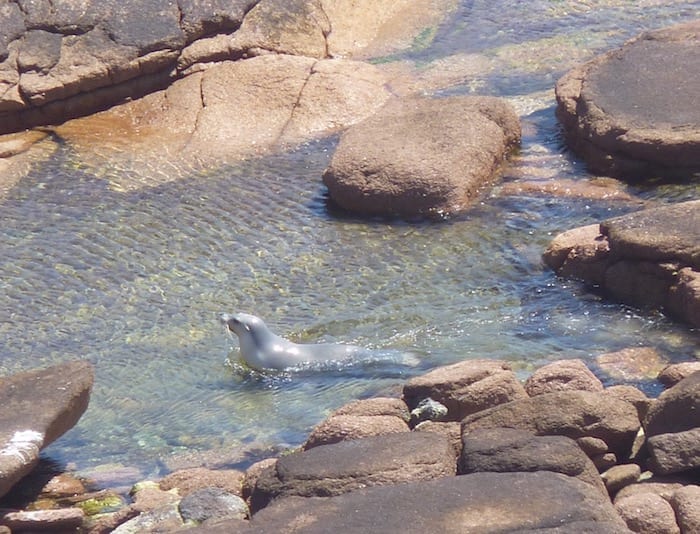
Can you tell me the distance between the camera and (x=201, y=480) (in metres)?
5.22

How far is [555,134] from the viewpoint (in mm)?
9531

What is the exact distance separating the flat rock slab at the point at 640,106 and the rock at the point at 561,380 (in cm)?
340

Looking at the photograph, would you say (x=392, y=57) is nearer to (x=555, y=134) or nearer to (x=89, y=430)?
(x=555, y=134)

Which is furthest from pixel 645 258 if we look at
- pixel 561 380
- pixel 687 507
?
pixel 687 507

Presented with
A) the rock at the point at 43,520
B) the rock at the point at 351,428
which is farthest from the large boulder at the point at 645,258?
the rock at the point at 43,520

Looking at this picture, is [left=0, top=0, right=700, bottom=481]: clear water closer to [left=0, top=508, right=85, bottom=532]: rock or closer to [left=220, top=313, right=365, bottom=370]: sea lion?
[left=220, top=313, right=365, bottom=370]: sea lion

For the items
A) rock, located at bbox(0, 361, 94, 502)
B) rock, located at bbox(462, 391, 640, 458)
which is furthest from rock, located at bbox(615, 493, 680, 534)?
rock, located at bbox(0, 361, 94, 502)

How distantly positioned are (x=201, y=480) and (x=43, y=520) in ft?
2.11

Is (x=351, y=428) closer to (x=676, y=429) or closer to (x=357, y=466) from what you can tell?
(x=357, y=466)

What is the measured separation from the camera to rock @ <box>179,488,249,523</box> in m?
4.70

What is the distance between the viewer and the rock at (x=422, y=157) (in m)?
8.37

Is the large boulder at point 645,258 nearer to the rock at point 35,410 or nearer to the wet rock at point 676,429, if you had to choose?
the wet rock at point 676,429

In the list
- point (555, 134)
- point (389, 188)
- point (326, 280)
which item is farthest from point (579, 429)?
point (555, 134)

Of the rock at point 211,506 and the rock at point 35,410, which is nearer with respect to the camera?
the rock at point 211,506
